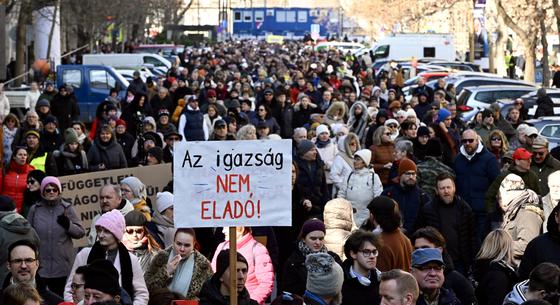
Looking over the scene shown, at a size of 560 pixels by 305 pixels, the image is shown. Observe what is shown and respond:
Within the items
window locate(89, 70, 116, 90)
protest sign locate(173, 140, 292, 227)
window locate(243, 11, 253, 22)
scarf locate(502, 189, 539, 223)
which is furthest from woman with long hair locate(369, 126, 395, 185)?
window locate(243, 11, 253, 22)

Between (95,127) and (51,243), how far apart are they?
1001cm

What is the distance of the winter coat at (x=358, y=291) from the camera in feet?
29.9

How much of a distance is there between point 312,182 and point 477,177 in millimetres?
1668

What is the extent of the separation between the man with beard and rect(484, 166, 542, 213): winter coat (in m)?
0.71

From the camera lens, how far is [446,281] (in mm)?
9227

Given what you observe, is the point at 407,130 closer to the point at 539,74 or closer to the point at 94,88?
the point at 94,88

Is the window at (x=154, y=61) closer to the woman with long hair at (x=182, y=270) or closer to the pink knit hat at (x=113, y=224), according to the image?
the woman with long hair at (x=182, y=270)

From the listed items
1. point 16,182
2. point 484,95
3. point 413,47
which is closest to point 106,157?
point 16,182

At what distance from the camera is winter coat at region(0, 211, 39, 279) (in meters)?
11.2

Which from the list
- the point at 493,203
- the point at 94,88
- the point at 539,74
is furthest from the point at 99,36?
the point at 493,203

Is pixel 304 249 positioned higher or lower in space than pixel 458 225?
higher

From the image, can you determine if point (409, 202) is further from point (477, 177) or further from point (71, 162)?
point (71, 162)

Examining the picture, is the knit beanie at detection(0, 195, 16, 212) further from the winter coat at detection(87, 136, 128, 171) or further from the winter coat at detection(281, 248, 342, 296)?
the winter coat at detection(87, 136, 128, 171)

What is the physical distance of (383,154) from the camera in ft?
56.8
